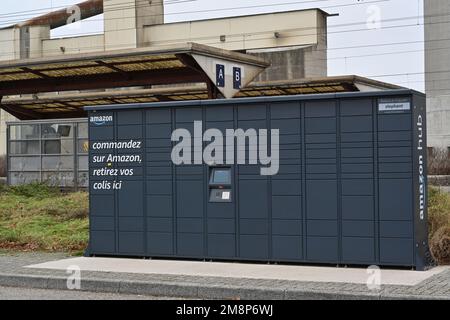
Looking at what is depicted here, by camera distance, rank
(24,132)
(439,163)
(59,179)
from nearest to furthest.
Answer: (59,179) < (24,132) < (439,163)

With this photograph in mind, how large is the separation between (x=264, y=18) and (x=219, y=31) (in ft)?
10.7

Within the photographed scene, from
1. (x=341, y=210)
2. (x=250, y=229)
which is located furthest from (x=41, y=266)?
(x=341, y=210)

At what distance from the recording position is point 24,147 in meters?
26.2

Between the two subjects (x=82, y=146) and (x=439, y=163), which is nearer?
(x=82, y=146)

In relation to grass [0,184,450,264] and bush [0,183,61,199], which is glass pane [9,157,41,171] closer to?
bush [0,183,61,199]

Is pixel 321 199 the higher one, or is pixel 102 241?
pixel 321 199

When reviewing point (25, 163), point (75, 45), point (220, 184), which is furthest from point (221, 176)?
point (75, 45)

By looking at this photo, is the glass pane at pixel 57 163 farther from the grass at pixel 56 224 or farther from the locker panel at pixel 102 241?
the locker panel at pixel 102 241

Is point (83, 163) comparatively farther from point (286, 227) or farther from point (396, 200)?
point (396, 200)

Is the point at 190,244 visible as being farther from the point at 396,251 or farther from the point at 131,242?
the point at 396,251

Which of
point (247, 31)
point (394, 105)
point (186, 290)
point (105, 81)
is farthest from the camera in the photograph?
point (247, 31)

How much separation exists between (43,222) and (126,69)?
811 cm

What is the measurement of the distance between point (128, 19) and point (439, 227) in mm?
41522

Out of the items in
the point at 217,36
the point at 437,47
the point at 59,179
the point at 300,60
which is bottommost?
the point at 59,179
